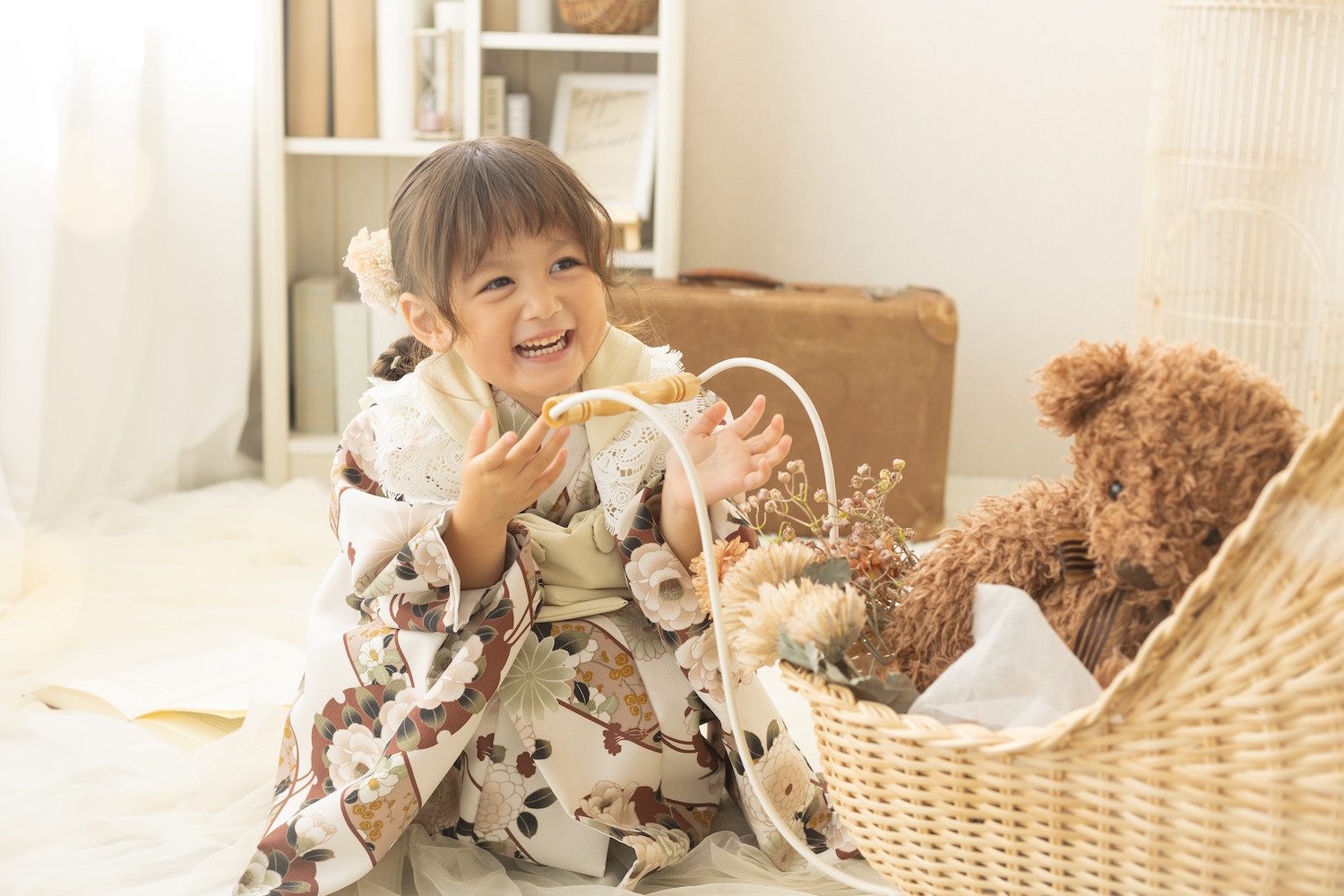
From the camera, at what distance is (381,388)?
116 cm

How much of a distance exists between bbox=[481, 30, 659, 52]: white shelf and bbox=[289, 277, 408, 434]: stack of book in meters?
0.56

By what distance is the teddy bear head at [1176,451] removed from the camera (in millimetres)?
658

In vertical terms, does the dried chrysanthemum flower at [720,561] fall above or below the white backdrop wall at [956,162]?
below

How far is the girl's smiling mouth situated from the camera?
1072 mm

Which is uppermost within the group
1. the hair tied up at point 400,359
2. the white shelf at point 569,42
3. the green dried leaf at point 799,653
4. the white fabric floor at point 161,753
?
the white shelf at point 569,42

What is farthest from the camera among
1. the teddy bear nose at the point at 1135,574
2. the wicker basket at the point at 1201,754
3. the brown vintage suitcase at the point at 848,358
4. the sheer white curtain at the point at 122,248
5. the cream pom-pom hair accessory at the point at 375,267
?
the brown vintage suitcase at the point at 848,358

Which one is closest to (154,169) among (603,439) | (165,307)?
(165,307)

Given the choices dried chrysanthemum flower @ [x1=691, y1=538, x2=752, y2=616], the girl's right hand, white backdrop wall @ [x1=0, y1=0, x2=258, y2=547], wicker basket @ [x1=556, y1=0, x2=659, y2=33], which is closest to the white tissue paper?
dried chrysanthemum flower @ [x1=691, y1=538, x2=752, y2=616]

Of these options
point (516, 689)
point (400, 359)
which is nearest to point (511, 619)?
point (516, 689)

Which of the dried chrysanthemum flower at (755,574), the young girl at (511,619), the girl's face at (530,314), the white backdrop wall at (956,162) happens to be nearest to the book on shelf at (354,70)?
the white backdrop wall at (956,162)

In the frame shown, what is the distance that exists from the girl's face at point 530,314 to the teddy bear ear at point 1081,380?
0.47m

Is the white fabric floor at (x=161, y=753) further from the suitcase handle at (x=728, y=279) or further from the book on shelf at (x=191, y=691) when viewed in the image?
the suitcase handle at (x=728, y=279)

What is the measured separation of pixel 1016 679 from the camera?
68 cm

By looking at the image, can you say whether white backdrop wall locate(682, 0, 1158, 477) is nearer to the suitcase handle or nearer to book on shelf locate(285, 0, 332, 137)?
the suitcase handle
